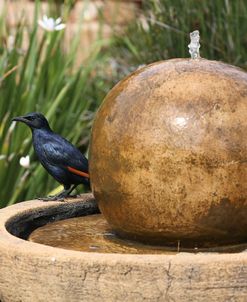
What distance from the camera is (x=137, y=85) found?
3.61 m

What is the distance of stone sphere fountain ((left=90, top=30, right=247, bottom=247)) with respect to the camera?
11.1 feet

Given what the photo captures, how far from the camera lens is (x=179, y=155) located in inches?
133

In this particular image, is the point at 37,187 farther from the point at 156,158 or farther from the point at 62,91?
the point at 156,158

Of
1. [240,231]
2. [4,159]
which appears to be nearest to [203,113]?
[240,231]

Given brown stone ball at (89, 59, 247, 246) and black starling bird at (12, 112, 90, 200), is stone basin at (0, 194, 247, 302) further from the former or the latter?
black starling bird at (12, 112, 90, 200)

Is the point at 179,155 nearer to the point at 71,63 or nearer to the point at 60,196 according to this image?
the point at 60,196

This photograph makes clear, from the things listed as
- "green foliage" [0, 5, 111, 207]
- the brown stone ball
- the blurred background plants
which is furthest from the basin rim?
the blurred background plants

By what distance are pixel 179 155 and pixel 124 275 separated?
23.1 inches

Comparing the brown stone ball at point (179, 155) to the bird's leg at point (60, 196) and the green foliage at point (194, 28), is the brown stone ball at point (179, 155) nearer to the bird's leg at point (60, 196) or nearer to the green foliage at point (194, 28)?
the bird's leg at point (60, 196)

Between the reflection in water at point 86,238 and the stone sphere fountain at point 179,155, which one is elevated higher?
the stone sphere fountain at point 179,155

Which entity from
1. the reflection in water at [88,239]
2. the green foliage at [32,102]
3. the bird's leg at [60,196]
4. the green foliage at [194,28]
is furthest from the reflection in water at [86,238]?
the green foliage at [194,28]

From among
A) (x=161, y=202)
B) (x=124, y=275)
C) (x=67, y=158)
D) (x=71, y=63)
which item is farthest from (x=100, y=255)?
(x=71, y=63)

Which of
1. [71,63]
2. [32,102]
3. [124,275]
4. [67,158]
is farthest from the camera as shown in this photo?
[71,63]

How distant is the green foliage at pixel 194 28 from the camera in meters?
6.57
